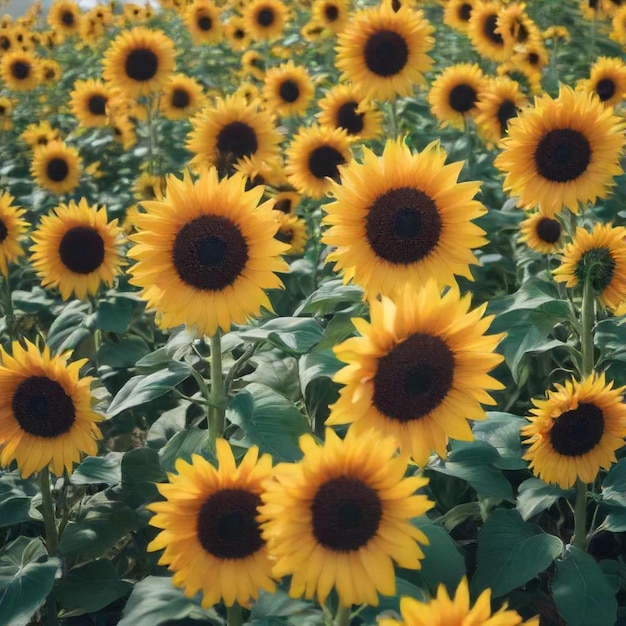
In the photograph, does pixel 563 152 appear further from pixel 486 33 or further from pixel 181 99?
pixel 181 99

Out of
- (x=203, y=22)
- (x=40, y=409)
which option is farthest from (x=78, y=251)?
(x=203, y=22)

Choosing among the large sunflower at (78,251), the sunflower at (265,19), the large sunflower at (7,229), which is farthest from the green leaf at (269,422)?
the sunflower at (265,19)

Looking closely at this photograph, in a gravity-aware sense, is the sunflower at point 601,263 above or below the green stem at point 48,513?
above

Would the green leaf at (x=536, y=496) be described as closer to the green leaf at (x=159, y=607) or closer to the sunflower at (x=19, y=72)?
the green leaf at (x=159, y=607)

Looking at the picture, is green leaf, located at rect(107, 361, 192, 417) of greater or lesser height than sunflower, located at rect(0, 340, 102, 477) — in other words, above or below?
above

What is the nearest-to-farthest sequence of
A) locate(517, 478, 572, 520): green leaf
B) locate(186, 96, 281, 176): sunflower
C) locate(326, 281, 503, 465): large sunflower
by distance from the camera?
1. locate(326, 281, 503, 465): large sunflower
2. locate(517, 478, 572, 520): green leaf
3. locate(186, 96, 281, 176): sunflower

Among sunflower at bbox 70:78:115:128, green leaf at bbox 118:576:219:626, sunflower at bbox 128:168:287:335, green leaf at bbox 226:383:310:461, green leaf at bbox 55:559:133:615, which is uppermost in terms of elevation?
sunflower at bbox 70:78:115:128

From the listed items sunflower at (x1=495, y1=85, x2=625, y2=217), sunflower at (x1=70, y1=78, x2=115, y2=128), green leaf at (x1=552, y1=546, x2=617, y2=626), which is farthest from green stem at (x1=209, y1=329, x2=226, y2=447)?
sunflower at (x1=70, y1=78, x2=115, y2=128)

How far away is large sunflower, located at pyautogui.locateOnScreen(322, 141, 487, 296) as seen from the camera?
198 cm

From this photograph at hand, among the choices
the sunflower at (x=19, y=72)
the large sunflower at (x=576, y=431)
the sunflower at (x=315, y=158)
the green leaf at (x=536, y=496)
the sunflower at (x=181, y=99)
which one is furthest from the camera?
the sunflower at (x=19, y=72)

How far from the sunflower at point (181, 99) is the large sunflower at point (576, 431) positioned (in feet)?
12.8

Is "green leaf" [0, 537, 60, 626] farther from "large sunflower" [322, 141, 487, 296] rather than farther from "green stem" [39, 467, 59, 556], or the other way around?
"large sunflower" [322, 141, 487, 296]

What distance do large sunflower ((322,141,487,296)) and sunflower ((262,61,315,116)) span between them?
3.16 meters

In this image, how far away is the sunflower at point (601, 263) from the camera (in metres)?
2.34
